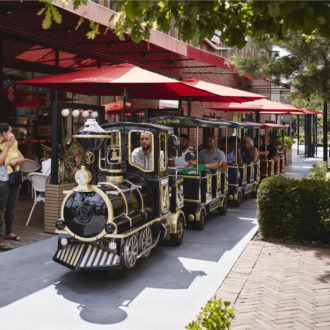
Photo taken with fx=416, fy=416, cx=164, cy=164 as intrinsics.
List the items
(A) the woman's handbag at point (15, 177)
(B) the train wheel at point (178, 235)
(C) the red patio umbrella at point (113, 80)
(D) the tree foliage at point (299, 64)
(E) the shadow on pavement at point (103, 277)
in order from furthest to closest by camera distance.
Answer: (D) the tree foliage at point (299, 64)
(C) the red patio umbrella at point (113, 80)
(B) the train wheel at point (178, 235)
(A) the woman's handbag at point (15, 177)
(E) the shadow on pavement at point (103, 277)

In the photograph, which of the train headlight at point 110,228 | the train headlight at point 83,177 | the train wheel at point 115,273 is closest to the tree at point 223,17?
the train headlight at point 83,177

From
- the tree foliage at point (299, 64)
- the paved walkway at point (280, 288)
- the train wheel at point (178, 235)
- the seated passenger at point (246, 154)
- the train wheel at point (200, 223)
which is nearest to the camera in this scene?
the paved walkway at point (280, 288)

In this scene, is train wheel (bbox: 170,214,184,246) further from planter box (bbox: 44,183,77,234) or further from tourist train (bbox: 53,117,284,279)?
planter box (bbox: 44,183,77,234)

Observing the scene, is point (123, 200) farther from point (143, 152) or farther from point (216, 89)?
point (216, 89)

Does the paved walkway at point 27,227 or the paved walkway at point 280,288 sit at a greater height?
the paved walkway at point 27,227

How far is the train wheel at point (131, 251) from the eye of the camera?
5070 mm

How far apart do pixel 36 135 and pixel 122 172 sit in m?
5.22

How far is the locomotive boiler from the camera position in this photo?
16.1 ft

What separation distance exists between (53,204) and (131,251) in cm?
255

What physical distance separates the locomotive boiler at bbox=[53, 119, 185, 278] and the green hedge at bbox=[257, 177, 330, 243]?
167 centimetres

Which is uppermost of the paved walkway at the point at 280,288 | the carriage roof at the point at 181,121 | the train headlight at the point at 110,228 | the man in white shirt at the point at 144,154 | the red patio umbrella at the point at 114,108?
the red patio umbrella at the point at 114,108

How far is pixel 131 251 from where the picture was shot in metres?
5.23

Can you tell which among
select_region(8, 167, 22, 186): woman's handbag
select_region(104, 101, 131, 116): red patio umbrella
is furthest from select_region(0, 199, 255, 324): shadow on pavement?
select_region(104, 101, 131, 116): red patio umbrella

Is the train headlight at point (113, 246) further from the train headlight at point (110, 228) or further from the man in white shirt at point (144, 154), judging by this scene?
the man in white shirt at point (144, 154)
